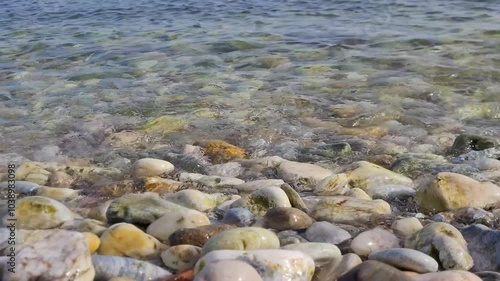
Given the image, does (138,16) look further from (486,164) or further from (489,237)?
(489,237)

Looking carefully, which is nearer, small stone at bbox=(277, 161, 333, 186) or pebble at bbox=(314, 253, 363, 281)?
pebble at bbox=(314, 253, 363, 281)

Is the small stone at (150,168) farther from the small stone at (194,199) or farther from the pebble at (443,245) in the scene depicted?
the pebble at (443,245)

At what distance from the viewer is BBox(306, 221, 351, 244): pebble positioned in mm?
2951

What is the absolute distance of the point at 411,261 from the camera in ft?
8.38

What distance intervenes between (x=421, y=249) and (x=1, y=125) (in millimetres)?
4277

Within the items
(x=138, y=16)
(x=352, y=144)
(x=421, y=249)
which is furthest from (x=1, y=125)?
(x=138, y=16)

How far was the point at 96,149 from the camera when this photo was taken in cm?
485

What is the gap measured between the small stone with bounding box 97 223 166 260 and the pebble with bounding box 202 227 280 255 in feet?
1.01

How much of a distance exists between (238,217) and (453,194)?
1280 mm

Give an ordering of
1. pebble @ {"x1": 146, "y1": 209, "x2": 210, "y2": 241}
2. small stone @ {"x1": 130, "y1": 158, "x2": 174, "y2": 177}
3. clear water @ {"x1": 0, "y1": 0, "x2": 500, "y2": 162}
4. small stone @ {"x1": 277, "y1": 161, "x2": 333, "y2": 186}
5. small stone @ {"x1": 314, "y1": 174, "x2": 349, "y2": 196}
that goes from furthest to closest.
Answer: clear water @ {"x1": 0, "y1": 0, "x2": 500, "y2": 162} < small stone @ {"x1": 130, "y1": 158, "x2": 174, "y2": 177} < small stone @ {"x1": 277, "y1": 161, "x2": 333, "y2": 186} < small stone @ {"x1": 314, "y1": 174, "x2": 349, "y2": 196} < pebble @ {"x1": 146, "y1": 209, "x2": 210, "y2": 241}

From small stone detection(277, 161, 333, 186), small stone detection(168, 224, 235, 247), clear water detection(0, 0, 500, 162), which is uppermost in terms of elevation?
small stone detection(168, 224, 235, 247)

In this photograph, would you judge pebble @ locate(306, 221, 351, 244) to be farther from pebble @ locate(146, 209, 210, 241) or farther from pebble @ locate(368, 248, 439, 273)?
pebble @ locate(146, 209, 210, 241)

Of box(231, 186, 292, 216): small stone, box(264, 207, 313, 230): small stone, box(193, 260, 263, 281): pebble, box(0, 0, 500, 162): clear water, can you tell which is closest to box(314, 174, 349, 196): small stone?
box(231, 186, 292, 216): small stone

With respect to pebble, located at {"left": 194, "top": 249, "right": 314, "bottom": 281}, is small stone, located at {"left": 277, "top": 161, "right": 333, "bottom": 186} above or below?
below
